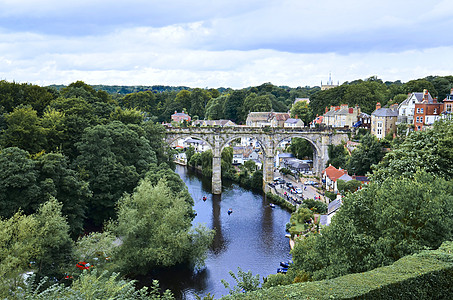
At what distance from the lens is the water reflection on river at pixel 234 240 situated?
27.0 m

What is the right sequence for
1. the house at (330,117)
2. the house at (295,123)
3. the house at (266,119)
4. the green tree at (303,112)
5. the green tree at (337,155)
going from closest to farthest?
1. the green tree at (337,155)
2. the house at (330,117)
3. the house at (295,123)
4. the green tree at (303,112)
5. the house at (266,119)

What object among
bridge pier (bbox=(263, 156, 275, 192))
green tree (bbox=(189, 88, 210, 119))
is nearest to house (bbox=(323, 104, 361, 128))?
bridge pier (bbox=(263, 156, 275, 192))

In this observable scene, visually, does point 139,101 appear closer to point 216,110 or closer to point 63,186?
point 216,110

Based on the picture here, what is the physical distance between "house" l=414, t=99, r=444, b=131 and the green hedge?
4054 centimetres

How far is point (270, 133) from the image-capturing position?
57.6m

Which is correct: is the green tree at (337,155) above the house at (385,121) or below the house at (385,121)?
below

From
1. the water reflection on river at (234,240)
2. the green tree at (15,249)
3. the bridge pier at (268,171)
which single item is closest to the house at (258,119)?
the bridge pier at (268,171)

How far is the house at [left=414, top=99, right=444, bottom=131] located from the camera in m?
49.5

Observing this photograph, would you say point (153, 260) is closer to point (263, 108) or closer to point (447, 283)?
point (447, 283)

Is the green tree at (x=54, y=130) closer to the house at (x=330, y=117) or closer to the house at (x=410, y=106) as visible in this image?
the house at (x=410, y=106)

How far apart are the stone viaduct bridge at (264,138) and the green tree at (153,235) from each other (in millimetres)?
26147

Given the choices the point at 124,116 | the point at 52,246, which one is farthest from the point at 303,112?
the point at 52,246

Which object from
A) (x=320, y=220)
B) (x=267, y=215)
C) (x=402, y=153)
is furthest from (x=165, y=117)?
(x=402, y=153)

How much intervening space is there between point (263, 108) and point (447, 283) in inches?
3421
